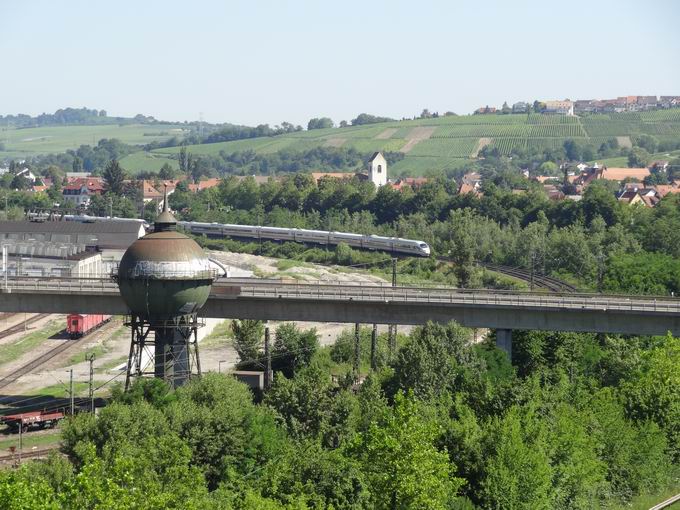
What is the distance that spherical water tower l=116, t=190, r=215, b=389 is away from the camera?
60719 millimetres

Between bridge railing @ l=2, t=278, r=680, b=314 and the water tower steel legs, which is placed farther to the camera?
bridge railing @ l=2, t=278, r=680, b=314

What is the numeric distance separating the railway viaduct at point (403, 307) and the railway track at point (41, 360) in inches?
275

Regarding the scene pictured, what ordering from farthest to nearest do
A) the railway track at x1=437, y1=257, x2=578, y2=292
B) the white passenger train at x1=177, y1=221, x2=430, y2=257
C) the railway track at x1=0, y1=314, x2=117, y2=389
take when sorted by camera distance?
1. the white passenger train at x1=177, y1=221, x2=430, y2=257
2. the railway track at x1=437, y1=257, x2=578, y2=292
3. the railway track at x1=0, y1=314, x2=117, y2=389

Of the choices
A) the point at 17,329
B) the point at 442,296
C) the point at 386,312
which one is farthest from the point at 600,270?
the point at 17,329

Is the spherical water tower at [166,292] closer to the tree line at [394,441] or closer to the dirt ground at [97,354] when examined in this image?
the tree line at [394,441]

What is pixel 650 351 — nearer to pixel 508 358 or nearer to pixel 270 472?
pixel 508 358

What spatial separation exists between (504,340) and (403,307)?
5850 millimetres

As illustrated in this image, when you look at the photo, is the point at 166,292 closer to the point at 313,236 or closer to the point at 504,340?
the point at 504,340

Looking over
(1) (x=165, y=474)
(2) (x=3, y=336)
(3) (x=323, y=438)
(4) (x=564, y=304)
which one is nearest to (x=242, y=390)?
(3) (x=323, y=438)

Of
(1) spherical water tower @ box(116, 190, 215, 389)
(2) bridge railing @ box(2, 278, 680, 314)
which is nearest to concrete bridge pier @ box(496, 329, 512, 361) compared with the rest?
(2) bridge railing @ box(2, 278, 680, 314)

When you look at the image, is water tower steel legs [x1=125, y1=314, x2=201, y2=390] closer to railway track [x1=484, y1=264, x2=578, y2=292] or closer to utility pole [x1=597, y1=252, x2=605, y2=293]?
utility pole [x1=597, y1=252, x2=605, y2=293]

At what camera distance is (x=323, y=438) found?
5328cm

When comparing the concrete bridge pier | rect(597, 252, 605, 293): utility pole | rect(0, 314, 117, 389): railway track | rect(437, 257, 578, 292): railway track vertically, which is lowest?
rect(0, 314, 117, 389): railway track

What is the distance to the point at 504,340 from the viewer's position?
71.1 meters
